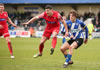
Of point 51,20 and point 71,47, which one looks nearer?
point 71,47

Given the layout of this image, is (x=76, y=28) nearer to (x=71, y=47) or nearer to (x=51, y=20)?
(x=71, y=47)

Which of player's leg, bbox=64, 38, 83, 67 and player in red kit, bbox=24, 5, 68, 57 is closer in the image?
player's leg, bbox=64, 38, 83, 67

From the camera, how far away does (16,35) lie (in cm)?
3831

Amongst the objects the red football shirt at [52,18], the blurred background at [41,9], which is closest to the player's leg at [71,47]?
the red football shirt at [52,18]

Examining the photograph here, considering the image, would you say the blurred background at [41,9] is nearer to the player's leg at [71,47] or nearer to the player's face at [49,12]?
the player's face at [49,12]

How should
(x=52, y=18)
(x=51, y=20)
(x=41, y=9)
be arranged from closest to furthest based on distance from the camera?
(x=52, y=18)
(x=51, y=20)
(x=41, y=9)

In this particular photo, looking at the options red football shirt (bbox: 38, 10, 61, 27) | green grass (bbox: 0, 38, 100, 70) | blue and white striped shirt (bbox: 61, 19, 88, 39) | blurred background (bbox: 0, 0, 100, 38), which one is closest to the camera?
green grass (bbox: 0, 38, 100, 70)

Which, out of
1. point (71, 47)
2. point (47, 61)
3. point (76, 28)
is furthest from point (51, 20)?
point (71, 47)

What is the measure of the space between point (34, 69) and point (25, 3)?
33.4 m

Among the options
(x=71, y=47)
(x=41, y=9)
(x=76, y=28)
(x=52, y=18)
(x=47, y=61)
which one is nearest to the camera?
(x=71, y=47)

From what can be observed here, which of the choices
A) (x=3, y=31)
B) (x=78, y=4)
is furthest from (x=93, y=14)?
(x=3, y=31)

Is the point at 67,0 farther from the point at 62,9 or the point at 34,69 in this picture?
the point at 34,69

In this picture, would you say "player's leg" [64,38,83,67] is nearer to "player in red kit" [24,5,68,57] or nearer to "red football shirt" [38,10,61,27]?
"player in red kit" [24,5,68,57]

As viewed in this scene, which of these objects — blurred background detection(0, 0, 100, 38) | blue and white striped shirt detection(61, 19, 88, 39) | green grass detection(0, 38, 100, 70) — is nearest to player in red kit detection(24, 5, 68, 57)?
green grass detection(0, 38, 100, 70)
